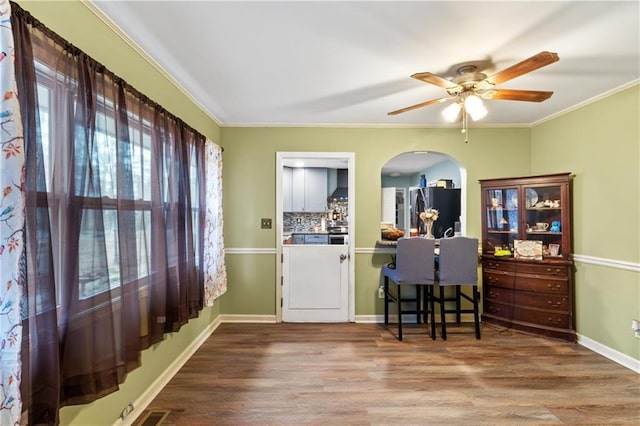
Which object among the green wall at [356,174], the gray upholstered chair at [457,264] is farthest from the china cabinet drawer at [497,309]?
the green wall at [356,174]

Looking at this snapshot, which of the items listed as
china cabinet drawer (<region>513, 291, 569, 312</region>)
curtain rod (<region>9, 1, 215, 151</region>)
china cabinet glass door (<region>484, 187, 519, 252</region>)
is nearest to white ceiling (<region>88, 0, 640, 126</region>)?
curtain rod (<region>9, 1, 215, 151</region>)

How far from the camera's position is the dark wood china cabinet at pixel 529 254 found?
309 centimetres

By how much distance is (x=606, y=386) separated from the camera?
2.32 m

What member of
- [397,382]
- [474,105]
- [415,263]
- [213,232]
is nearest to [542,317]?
[415,263]

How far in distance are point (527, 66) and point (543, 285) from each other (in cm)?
244

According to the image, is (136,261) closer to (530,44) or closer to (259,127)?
(259,127)

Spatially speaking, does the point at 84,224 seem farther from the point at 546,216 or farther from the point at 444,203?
the point at 444,203

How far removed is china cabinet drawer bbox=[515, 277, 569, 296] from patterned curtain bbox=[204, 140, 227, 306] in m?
3.32

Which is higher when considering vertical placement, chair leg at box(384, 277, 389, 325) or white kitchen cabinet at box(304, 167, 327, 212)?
white kitchen cabinet at box(304, 167, 327, 212)

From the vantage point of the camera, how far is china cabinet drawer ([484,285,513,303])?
11.1 ft

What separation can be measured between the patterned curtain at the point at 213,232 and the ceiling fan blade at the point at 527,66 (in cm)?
261

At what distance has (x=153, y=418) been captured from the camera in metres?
1.97

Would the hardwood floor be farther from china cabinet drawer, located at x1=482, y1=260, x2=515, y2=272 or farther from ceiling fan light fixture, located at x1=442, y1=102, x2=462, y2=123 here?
ceiling fan light fixture, located at x1=442, y1=102, x2=462, y2=123

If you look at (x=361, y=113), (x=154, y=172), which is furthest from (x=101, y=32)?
(x=361, y=113)
